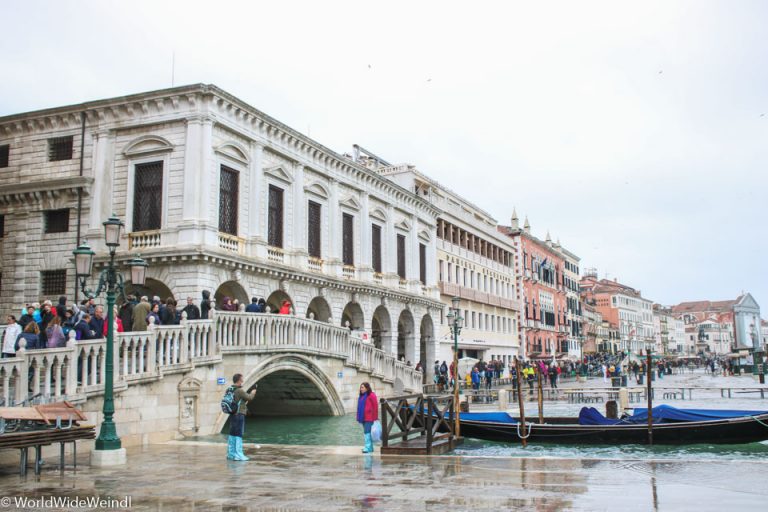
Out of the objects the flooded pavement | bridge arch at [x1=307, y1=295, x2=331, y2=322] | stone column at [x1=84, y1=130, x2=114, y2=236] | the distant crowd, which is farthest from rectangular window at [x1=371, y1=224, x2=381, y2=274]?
the flooded pavement

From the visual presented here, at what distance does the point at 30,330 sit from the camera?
14062 millimetres

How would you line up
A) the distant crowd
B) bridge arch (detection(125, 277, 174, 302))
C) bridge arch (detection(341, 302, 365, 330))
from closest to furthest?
1. the distant crowd
2. bridge arch (detection(125, 277, 174, 302))
3. bridge arch (detection(341, 302, 365, 330))

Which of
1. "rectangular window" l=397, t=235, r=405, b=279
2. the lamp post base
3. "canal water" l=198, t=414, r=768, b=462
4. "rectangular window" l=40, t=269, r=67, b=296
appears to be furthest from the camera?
"rectangular window" l=397, t=235, r=405, b=279

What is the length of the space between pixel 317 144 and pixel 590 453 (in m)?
20.2

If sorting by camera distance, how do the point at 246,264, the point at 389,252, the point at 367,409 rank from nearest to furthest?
the point at 367,409, the point at 246,264, the point at 389,252

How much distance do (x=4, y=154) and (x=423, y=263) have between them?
76.6 ft

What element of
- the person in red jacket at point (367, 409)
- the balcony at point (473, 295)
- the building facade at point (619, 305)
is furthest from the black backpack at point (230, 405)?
the building facade at point (619, 305)

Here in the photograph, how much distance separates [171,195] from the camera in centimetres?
A: 2519

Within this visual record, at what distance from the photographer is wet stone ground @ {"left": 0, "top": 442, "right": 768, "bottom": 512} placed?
8.97 m

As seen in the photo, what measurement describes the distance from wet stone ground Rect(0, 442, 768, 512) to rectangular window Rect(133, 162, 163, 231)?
13359 millimetres

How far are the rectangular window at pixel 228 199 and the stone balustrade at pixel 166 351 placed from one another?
236 inches

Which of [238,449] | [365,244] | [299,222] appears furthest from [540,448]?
[365,244]

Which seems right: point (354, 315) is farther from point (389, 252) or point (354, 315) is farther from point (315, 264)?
point (315, 264)

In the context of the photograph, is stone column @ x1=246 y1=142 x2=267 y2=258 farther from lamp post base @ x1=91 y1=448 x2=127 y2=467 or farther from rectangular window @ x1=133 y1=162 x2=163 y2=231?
lamp post base @ x1=91 y1=448 x2=127 y2=467
